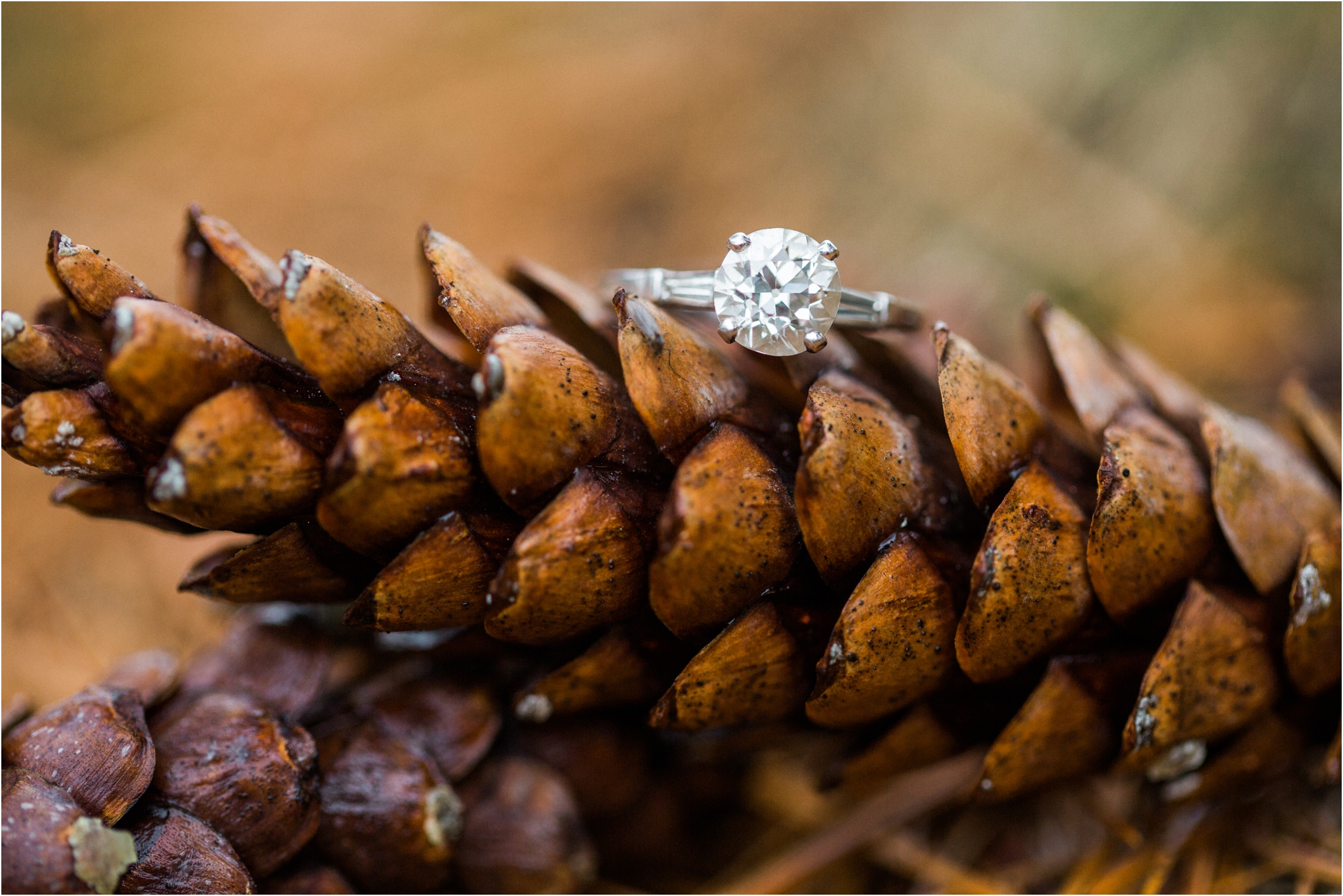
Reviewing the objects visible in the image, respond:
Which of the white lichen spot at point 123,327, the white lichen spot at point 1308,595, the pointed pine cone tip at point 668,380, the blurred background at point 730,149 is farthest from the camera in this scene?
the blurred background at point 730,149

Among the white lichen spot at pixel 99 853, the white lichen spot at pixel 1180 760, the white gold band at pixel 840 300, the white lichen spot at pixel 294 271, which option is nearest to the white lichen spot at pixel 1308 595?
the white lichen spot at pixel 1180 760

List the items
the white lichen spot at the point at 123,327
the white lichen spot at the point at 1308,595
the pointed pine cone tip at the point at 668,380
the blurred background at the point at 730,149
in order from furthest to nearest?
the blurred background at the point at 730,149, the white lichen spot at the point at 1308,595, the pointed pine cone tip at the point at 668,380, the white lichen spot at the point at 123,327

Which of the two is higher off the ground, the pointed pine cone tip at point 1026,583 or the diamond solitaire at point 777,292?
the diamond solitaire at point 777,292

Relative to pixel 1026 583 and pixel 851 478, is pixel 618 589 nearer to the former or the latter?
pixel 851 478

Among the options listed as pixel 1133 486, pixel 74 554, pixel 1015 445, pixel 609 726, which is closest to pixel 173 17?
pixel 74 554

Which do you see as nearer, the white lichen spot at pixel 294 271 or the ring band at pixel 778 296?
the white lichen spot at pixel 294 271

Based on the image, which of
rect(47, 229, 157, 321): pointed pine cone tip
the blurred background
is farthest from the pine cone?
the blurred background

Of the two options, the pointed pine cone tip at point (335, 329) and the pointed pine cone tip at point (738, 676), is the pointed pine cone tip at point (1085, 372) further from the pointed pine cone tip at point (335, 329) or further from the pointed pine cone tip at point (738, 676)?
the pointed pine cone tip at point (335, 329)
